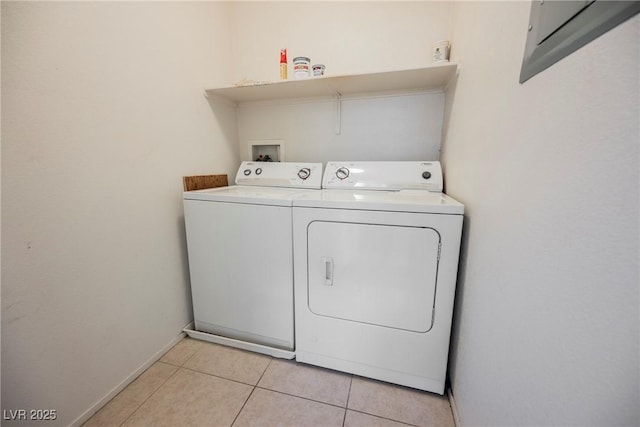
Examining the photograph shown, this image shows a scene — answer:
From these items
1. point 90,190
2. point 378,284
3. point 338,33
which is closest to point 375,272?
point 378,284

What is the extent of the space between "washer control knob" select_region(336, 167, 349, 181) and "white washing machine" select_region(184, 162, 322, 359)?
0.36 meters

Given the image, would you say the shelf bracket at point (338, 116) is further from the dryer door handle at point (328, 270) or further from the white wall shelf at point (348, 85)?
the dryer door handle at point (328, 270)

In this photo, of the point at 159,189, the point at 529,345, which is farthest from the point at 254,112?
the point at 529,345

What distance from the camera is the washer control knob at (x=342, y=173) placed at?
1.67m

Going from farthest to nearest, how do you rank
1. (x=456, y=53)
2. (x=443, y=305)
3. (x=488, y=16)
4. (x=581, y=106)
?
1. (x=456, y=53)
2. (x=443, y=305)
3. (x=488, y=16)
4. (x=581, y=106)

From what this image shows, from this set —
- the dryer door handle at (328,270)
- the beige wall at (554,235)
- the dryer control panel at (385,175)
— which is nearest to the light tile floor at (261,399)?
the beige wall at (554,235)

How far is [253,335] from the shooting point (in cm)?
152

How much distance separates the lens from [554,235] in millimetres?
504

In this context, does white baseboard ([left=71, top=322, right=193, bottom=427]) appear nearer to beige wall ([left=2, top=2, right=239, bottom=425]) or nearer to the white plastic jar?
beige wall ([left=2, top=2, right=239, bottom=425])

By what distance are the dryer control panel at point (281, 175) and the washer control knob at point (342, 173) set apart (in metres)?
0.14

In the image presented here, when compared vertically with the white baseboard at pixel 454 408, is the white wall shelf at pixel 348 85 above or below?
above

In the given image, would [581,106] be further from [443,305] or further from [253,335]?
[253,335]

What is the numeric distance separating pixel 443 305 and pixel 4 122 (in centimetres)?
191

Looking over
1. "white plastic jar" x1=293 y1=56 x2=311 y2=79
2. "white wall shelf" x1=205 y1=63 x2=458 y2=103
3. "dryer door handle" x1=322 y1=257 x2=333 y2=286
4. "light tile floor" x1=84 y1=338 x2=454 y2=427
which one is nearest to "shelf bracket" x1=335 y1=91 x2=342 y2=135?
"white wall shelf" x1=205 y1=63 x2=458 y2=103
